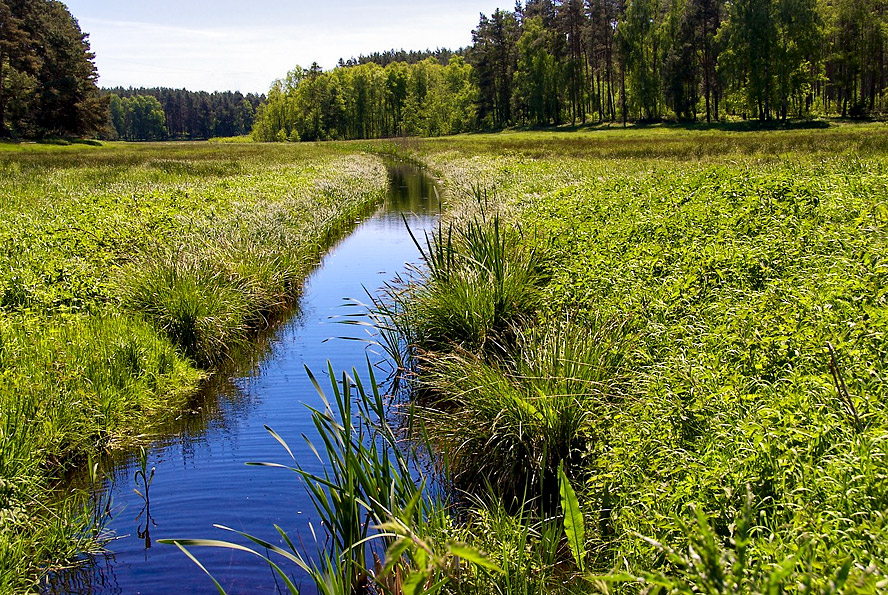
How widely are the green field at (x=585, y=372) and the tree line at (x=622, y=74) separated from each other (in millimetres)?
56119

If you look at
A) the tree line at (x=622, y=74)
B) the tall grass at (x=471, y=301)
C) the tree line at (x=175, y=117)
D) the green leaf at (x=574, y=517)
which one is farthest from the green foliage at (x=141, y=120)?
the green leaf at (x=574, y=517)

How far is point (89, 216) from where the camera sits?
12.5m

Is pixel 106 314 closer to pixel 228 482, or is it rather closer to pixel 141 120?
pixel 228 482

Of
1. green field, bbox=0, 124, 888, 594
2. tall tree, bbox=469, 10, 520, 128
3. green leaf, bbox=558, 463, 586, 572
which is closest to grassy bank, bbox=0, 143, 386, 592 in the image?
green field, bbox=0, 124, 888, 594

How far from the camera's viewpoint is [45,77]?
6184 cm

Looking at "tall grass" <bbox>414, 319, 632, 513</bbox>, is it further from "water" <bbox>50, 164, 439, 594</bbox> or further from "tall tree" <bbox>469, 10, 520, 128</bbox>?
"tall tree" <bbox>469, 10, 520, 128</bbox>

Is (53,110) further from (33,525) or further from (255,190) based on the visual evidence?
(33,525)

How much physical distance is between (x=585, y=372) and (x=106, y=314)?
5757 mm

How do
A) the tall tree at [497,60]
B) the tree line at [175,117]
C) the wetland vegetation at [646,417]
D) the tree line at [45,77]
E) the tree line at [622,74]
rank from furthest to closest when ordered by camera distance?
the tree line at [175,117], the tall tree at [497,60], the tree line at [622,74], the tree line at [45,77], the wetland vegetation at [646,417]

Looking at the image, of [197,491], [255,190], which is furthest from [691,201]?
[255,190]

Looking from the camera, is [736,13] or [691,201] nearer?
[691,201]

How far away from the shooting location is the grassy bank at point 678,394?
2969 mm

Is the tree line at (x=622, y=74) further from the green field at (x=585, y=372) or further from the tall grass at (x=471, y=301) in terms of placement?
the tall grass at (x=471, y=301)

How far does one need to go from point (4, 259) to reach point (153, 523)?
5649mm
